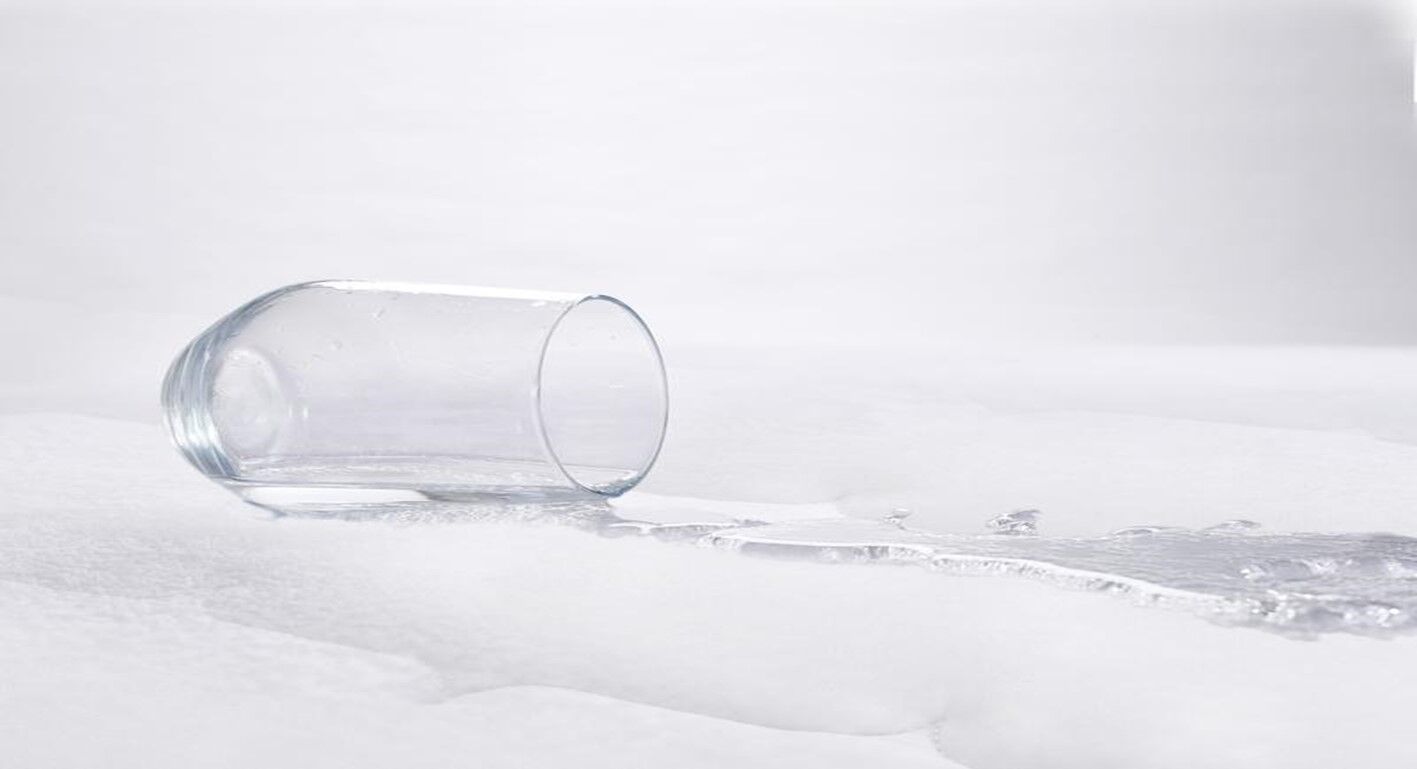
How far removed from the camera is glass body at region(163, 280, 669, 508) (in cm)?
130

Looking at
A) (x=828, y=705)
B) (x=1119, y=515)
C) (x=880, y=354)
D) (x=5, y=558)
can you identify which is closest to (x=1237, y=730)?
(x=828, y=705)

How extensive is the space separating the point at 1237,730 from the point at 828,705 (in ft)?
0.67

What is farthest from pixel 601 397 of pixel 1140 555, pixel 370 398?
pixel 1140 555

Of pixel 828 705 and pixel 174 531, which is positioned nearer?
pixel 828 705

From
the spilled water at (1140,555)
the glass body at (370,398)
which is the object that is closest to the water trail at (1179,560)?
the spilled water at (1140,555)

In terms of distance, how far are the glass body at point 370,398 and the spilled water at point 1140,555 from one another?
3 cm

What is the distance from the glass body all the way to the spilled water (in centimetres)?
3

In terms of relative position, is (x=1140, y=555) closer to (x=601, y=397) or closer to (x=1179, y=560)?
(x=1179, y=560)

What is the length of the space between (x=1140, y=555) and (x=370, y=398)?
579 millimetres

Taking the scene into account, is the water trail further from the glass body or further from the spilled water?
the glass body

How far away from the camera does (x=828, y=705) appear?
0.90 meters

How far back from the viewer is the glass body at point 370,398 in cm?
130

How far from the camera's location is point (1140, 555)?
1.16 meters

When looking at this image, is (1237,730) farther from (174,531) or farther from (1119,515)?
(174,531)
